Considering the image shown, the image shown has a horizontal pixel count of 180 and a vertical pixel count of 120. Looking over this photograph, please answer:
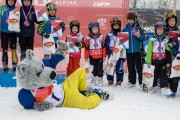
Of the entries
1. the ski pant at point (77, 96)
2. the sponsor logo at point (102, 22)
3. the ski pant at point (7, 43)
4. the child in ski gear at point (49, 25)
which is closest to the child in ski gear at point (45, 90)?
the ski pant at point (77, 96)

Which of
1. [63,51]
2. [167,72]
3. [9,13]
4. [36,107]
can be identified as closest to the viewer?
[36,107]

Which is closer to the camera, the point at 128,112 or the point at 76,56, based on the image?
the point at 128,112

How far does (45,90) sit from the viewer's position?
181 inches

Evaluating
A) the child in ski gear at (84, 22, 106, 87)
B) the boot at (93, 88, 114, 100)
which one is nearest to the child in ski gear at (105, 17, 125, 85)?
the child in ski gear at (84, 22, 106, 87)

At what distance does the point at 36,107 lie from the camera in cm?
453

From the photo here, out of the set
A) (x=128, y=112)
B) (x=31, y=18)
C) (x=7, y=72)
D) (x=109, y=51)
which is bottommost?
(x=128, y=112)

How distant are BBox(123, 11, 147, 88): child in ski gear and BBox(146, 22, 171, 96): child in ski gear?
0.31 metres

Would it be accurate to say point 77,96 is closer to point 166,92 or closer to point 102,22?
point 166,92

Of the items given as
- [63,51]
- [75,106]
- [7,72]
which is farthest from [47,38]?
[75,106]

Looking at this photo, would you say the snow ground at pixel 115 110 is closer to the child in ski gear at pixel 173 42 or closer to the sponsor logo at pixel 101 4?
the child in ski gear at pixel 173 42

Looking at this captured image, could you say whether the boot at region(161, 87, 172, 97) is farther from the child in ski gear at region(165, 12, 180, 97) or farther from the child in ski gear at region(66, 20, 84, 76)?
the child in ski gear at region(66, 20, 84, 76)

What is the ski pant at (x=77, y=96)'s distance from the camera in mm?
4793

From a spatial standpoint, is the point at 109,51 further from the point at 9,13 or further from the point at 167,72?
the point at 9,13

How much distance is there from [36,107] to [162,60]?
2.64m
